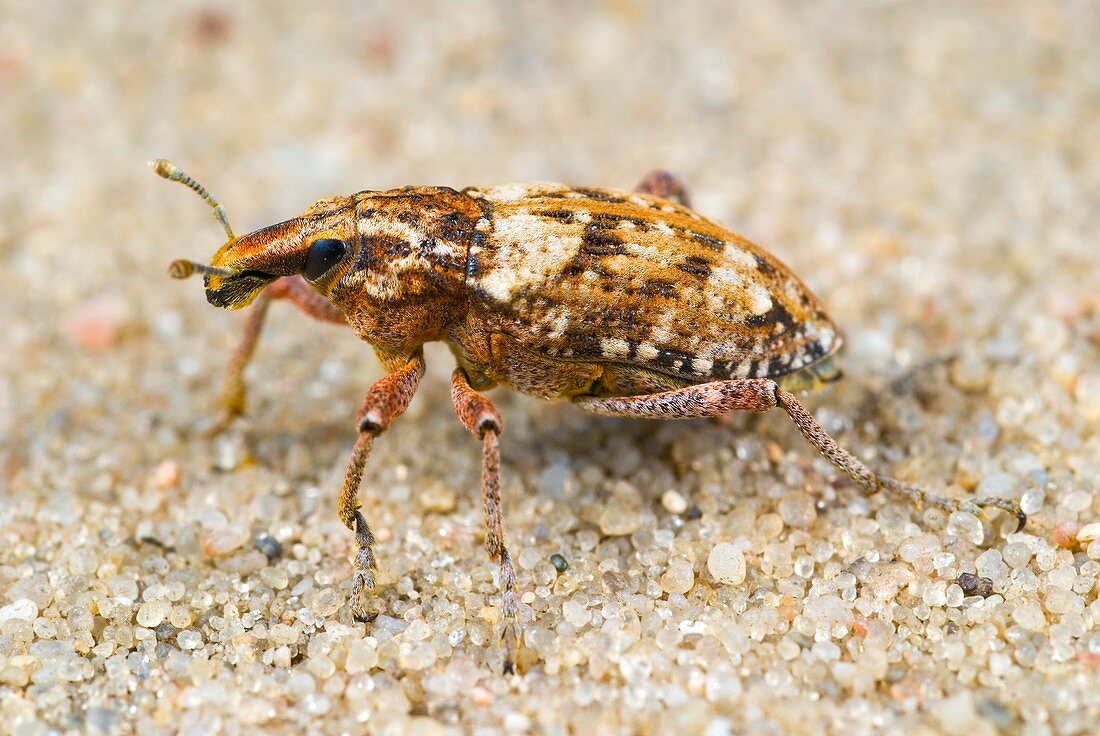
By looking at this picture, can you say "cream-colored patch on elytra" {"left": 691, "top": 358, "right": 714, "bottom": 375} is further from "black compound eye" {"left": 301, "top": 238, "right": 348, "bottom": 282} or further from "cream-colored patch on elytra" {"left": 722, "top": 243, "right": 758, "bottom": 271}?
"black compound eye" {"left": 301, "top": 238, "right": 348, "bottom": 282}

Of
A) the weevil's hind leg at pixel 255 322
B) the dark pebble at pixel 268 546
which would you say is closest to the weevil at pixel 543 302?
the weevil's hind leg at pixel 255 322

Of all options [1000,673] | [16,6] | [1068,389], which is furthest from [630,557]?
[16,6]

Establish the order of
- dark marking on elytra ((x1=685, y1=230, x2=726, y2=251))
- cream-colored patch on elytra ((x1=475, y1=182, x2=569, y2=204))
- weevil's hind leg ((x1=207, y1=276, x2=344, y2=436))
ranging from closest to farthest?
dark marking on elytra ((x1=685, y1=230, x2=726, y2=251))
cream-colored patch on elytra ((x1=475, y1=182, x2=569, y2=204))
weevil's hind leg ((x1=207, y1=276, x2=344, y2=436))

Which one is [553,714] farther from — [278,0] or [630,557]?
[278,0]

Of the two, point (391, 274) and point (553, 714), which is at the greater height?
point (391, 274)

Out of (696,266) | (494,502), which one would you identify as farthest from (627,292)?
(494,502)

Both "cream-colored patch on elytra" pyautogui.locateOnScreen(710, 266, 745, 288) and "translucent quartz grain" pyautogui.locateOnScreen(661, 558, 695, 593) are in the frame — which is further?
"cream-colored patch on elytra" pyautogui.locateOnScreen(710, 266, 745, 288)

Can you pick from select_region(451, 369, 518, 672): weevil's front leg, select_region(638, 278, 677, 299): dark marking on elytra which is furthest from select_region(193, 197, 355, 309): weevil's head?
select_region(638, 278, 677, 299): dark marking on elytra

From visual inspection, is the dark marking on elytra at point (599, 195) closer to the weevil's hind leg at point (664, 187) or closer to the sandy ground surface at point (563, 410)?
the weevil's hind leg at point (664, 187)
